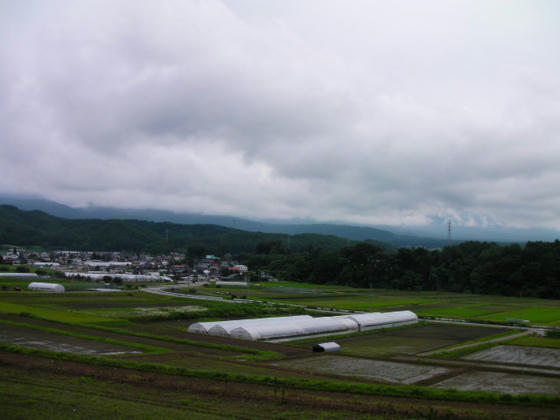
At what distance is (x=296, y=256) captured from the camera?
442 ft

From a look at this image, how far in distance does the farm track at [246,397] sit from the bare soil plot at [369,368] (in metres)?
5.84

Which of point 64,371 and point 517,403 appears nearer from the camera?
point 517,403

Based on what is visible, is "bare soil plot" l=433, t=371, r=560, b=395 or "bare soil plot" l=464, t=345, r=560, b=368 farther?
"bare soil plot" l=464, t=345, r=560, b=368

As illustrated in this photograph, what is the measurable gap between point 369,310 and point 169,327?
96.3 ft

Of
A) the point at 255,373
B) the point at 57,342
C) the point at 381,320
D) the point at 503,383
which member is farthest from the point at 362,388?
the point at 381,320

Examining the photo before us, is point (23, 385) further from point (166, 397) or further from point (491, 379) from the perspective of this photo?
point (491, 379)

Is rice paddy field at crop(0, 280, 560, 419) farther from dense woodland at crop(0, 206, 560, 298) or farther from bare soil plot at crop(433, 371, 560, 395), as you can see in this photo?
dense woodland at crop(0, 206, 560, 298)

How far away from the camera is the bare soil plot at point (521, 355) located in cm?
2781

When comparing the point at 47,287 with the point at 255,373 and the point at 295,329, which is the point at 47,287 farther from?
the point at 255,373

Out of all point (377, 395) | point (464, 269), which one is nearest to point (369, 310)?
point (377, 395)

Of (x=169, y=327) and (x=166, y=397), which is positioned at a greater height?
(x=166, y=397)

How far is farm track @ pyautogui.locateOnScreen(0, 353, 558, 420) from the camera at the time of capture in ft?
47.8

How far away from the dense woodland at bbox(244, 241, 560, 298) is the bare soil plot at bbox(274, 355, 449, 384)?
249 feet

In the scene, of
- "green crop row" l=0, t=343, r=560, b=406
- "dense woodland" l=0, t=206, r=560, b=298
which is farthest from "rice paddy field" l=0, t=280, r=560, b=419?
"dense woodland" l=0, t=206, r=560, b=298
